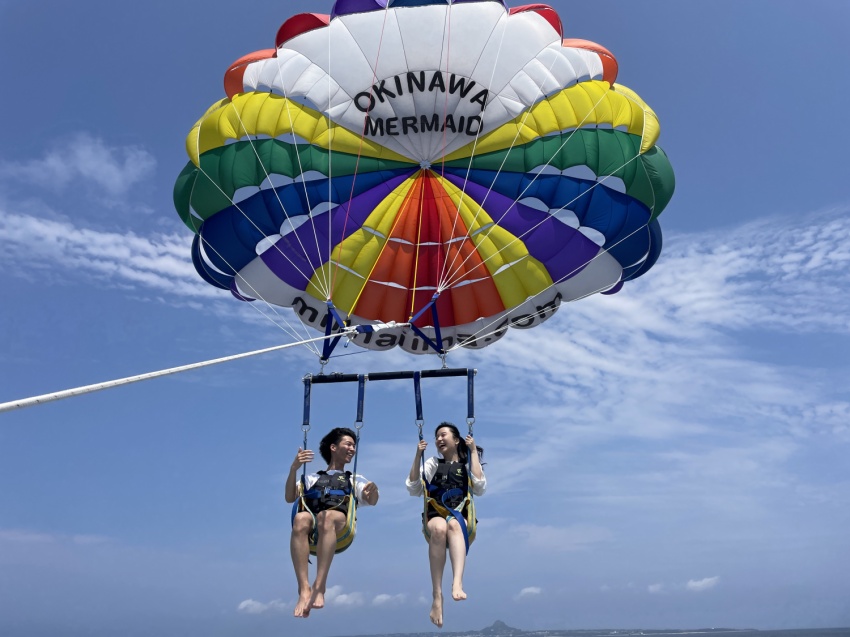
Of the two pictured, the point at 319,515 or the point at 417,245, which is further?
the point at 417,245

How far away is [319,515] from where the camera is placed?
7.56 metres

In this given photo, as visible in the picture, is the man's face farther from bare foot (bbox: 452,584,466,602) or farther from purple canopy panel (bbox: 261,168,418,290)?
A: purple canopy panel (bbox: 261,168,418,290)

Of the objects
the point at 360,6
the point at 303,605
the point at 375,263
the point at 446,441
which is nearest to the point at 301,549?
the point at 303,605

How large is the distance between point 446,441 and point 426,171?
3936 millimetres

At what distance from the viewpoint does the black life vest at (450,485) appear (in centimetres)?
774

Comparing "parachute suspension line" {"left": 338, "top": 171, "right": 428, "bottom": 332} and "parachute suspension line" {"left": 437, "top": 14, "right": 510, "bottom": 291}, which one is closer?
"parachute suspension line" {"left": 437, "top": 14, "right": 510, "bottom": 291}

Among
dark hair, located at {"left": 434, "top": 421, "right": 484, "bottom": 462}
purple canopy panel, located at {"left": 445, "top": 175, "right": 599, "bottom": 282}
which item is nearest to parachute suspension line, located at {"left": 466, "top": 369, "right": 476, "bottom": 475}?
dark hair, located at {"left": 434, "top": 421, "right": 484, "bottom": 462}

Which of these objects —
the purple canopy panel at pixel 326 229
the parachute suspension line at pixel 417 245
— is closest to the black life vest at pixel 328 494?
the parachute suspension line at pixel 417 245

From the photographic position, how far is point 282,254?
1040 cm

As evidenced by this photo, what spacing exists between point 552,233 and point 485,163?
1.20 meters

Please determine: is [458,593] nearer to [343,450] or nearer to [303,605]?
[303,605]

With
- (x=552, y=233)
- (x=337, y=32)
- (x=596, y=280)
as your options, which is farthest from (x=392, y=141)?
(x=596, y=280)

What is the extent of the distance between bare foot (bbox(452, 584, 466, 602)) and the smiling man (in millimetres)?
1040

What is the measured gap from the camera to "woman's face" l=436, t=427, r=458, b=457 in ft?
26.1
